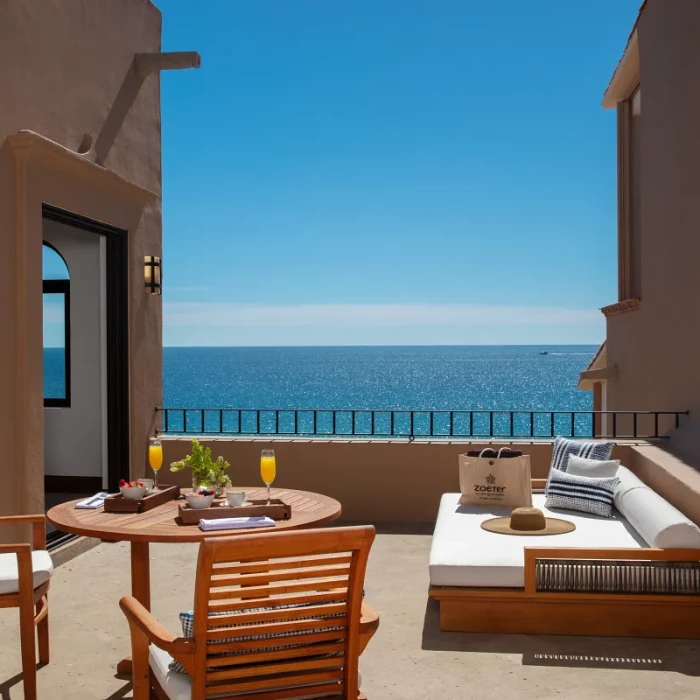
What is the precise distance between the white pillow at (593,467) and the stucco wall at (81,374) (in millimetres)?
3485

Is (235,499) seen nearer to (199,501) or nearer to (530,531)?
(199,501)

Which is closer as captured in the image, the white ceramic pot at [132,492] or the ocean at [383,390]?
the white ceramic pot at [132,492]

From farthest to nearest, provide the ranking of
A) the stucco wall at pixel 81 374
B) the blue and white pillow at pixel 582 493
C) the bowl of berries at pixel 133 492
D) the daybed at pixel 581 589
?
the stucco wall at pixel 81 374
the blue and white pillow at pixel 582 493
the daybed at pixel 581 589
the bowl of berries at pixel 133 492

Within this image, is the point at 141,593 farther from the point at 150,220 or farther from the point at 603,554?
the point at 150,220

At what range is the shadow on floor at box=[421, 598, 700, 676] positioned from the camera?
3.58 metres

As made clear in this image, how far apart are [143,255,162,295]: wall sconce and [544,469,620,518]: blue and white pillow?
11.2ft

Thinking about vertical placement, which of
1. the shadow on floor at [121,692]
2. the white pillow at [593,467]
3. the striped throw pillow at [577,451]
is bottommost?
the shadow on floor at [121,692]

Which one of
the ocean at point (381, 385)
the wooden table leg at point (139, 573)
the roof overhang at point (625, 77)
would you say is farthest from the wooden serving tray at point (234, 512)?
the ocean at point (381, 385)

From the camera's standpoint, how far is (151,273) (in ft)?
21.3

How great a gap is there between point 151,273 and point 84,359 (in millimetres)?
932

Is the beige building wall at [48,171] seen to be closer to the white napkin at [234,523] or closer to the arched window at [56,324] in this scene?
the arched window at [56,324]

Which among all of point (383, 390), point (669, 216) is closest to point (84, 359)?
point (669, 216)

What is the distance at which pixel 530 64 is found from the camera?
1126 inches

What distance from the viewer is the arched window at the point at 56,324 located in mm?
6582
